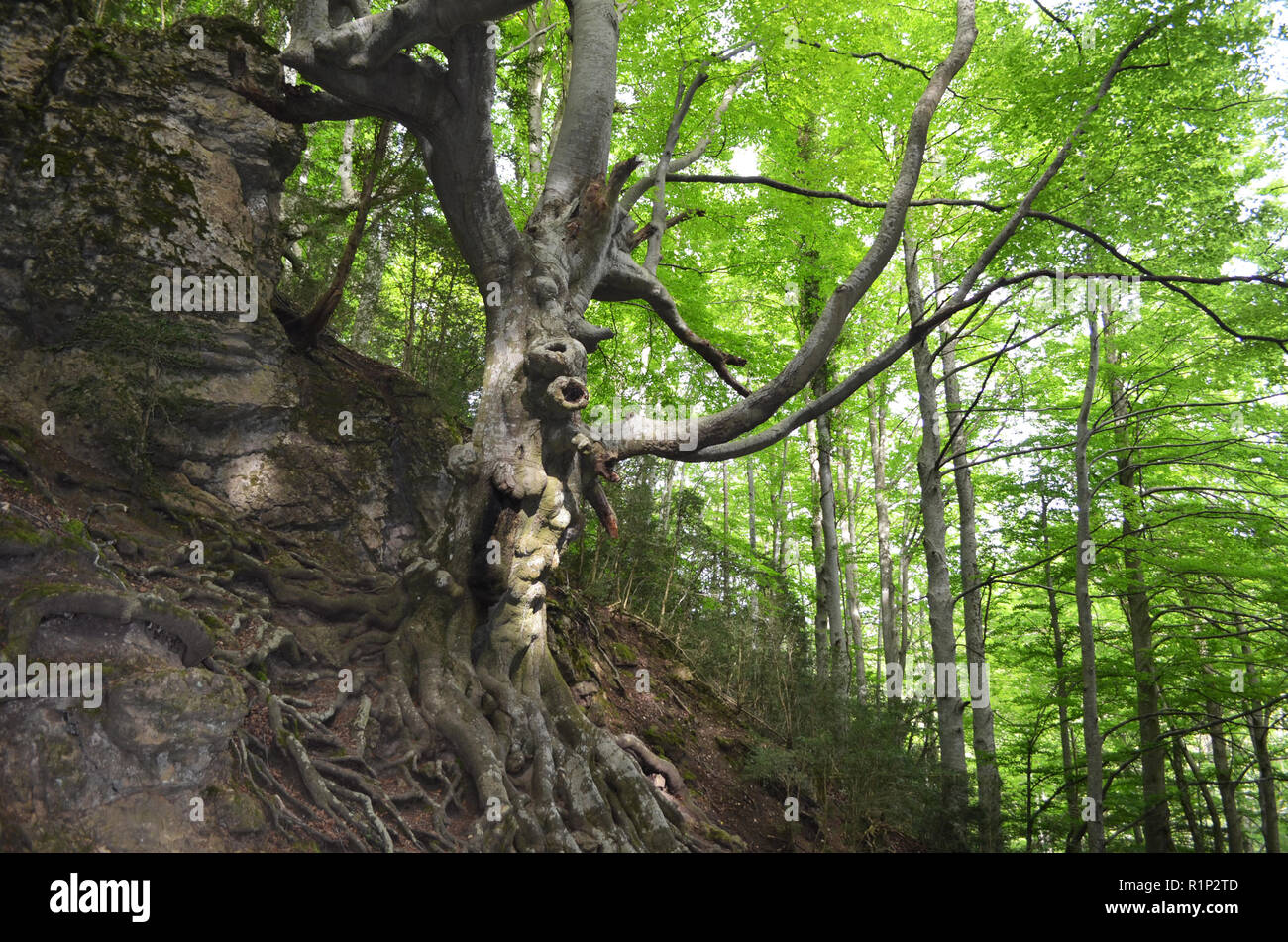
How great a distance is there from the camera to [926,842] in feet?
22.3

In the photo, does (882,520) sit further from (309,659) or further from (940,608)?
(309,659)

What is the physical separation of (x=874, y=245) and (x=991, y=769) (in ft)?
19.7

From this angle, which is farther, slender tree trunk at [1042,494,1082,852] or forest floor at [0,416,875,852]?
slender tree trunk at [1042,494,1082,852]

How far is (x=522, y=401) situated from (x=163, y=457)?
A: 9.10 ft

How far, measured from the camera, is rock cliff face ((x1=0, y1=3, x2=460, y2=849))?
9.43 feet

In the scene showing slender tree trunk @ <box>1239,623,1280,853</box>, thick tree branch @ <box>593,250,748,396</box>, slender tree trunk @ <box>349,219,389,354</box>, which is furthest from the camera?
slender tree trunk @ <box>1239,623,1280,853</box>

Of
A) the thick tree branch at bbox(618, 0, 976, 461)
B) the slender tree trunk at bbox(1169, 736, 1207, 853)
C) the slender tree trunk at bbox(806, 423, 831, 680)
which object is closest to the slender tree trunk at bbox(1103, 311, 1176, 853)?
the slender tree trunk at bbox(1169, 736, 1207, 853)

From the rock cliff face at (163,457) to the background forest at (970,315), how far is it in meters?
1.24

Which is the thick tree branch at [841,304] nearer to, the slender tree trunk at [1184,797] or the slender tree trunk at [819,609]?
the slender tree trunk at [819,609]

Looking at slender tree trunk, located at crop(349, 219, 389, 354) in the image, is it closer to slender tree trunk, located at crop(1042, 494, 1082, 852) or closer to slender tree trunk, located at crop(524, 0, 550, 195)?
slender tree trunk, located at crop(524, 0, 550, 195)

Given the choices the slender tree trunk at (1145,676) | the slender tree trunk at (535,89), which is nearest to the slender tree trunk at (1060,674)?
the slender tree trunk at (1145,676)

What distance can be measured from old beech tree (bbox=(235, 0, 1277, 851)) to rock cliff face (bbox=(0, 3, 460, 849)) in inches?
20.9

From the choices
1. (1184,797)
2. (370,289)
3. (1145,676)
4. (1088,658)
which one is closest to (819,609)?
(1145,676)
